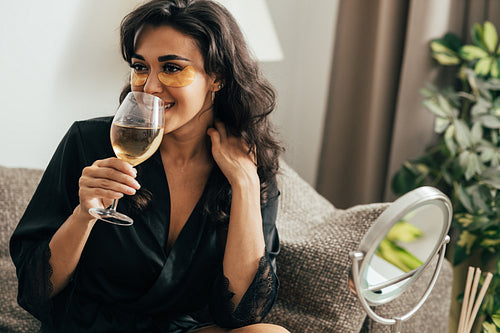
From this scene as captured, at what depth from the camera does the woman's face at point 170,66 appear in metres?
1.26

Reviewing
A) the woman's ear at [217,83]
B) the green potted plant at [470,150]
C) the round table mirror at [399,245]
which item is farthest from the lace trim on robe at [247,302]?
the green potted plant at [470,150]

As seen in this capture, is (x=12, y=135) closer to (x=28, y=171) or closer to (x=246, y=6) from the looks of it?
(x=28, y=171)

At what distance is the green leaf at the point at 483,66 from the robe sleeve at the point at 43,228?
60.6 inches

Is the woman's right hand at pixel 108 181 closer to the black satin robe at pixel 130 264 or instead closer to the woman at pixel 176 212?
the woman at pixel 176 212

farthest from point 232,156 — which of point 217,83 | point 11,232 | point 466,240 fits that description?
point 466,240

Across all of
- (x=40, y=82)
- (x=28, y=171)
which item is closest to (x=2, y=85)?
(x=40, y=82)

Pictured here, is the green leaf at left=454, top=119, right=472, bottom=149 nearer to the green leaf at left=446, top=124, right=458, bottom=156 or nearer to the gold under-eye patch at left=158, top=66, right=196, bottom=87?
the green leaf at left=446, top=124, right=458, bottom=156

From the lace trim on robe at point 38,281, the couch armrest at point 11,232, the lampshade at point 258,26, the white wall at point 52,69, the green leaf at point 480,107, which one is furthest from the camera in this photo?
the lampshade at point 258,26

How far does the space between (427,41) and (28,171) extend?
64.9 inches

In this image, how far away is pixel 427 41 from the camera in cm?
234

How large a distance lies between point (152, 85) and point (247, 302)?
1.86 feet

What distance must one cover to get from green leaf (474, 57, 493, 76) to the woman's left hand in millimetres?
1134

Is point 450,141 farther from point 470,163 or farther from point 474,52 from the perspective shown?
point 474,52

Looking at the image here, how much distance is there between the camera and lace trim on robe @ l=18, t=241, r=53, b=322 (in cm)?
123
